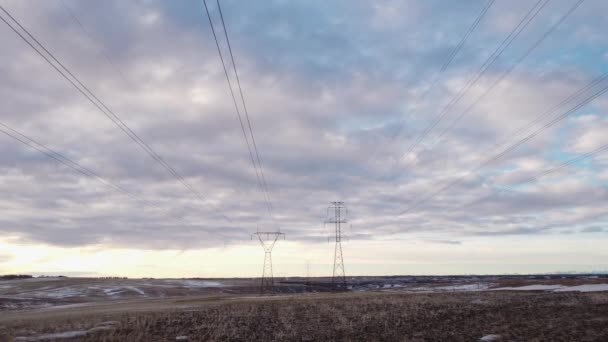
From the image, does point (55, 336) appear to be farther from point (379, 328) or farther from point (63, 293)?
point (63, 293)

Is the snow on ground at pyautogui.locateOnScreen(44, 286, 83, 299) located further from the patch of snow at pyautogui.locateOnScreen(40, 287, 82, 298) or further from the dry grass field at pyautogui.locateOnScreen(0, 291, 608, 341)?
the dry grass field at pyautogui.locateOnScreen(0, 291, 608, 341)

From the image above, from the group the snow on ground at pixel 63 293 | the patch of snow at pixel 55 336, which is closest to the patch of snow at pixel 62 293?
the snow on ground at pixel 63 293

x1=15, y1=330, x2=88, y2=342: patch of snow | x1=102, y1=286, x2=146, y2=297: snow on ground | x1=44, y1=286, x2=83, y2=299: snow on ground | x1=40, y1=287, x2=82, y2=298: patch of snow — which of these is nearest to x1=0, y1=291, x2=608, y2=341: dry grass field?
x1=15, y1=330, x2=88, y2=342: patch of snow

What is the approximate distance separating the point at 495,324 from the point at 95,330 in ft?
91.7

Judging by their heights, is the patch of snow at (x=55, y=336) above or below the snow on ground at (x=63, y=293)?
below

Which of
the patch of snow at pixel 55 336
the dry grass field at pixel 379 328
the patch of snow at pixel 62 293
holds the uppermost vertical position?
the patch of snow at pixel 62 293

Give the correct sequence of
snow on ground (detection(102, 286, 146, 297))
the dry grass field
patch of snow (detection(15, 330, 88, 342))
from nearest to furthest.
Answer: the dry grass field
patch of snow (detection(15, 330, 88, 342))
snow on ground (detection(102, 286, 146, 297))

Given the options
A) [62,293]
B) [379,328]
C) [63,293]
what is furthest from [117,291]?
[379,328]

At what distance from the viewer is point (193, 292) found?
147750 mm

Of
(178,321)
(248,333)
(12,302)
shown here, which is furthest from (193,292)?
(248,333)

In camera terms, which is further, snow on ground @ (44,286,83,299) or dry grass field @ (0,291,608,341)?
snow on ground @ (44,286,83,299)

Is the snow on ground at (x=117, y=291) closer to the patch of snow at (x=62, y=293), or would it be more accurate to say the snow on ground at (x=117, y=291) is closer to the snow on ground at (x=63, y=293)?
the snow on ground at (x=63, y=293)

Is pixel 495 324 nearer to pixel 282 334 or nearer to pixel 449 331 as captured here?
pixel 449 331

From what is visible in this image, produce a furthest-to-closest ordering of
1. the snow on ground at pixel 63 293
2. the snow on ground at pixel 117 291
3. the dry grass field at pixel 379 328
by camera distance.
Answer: the snow on ground at pixel 117 291, the snow on ground at pixel 63 293, the dry grass field at pixel 379 328
